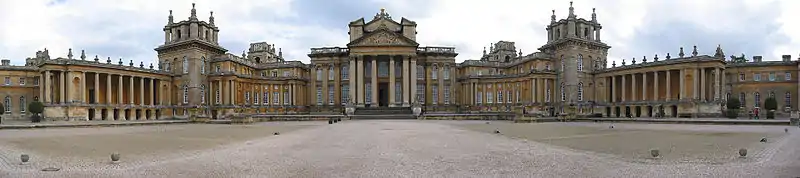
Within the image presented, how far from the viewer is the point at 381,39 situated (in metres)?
65.1

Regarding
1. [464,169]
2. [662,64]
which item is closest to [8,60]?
[464,169]

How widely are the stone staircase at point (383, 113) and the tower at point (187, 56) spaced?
20.9 meters

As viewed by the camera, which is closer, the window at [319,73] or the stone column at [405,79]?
the stone column at [405,79]

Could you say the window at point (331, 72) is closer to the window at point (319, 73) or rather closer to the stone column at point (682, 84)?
the window at point (319, 73)

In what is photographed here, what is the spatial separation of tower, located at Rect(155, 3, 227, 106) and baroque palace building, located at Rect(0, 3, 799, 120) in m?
0.14

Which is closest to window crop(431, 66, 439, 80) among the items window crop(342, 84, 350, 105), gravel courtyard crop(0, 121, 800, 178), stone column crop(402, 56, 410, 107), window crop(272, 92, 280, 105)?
stone column crop(402, 56, 410, 107)

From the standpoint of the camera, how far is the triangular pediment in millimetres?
64750

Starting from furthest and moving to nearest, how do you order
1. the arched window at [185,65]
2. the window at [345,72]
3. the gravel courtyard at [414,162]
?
the window at [345,72] → the arched window at [185,65] → the gravel courtyard at [414,162]

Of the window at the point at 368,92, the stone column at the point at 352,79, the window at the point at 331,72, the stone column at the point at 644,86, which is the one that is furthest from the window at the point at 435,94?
the stone column at the point at 644,86

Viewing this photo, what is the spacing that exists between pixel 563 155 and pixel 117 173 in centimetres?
1078

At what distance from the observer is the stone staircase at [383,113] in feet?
172

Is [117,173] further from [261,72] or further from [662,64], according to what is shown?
[261,72]

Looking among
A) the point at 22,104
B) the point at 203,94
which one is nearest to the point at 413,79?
the point at 203,94

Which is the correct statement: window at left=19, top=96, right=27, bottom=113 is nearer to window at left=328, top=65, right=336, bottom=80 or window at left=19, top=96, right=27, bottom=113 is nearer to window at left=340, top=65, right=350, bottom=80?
window at left=328, top=65, right=336, bottom=80
